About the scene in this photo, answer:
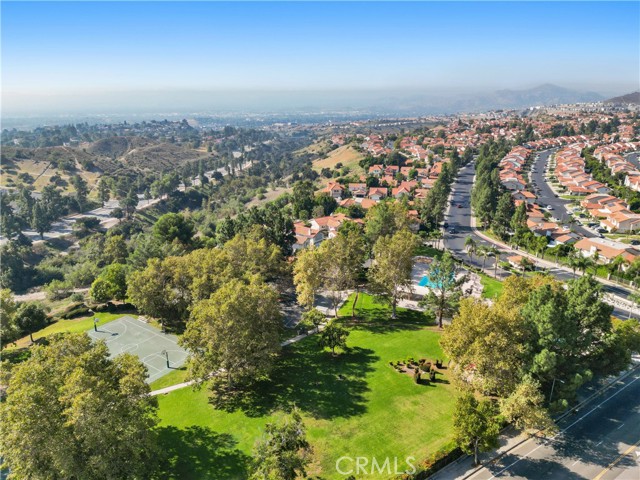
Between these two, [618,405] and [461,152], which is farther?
[461,152]

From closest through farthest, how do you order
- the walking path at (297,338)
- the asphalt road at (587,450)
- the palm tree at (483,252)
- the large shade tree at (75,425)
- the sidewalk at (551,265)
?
the large shade tree at (75,425), the asphalt road at (587,450), the walking path at (297,338), the sidewalk at (551,265), the palm tree at (483,252)

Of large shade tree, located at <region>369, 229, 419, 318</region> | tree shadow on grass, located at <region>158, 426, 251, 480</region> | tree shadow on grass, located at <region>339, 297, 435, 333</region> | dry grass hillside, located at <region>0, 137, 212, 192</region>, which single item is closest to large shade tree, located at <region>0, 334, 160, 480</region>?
tree shadow on grass, located at <region>158, 426, 251, 480</region>

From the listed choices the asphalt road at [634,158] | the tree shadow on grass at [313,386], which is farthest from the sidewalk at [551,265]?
the asphalt road at [634,158]

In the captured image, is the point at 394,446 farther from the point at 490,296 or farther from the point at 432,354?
the point at 490,296

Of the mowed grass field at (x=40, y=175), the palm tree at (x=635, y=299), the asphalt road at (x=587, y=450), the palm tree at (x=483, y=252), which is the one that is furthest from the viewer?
the mowed grass field at (x=40, y=175)

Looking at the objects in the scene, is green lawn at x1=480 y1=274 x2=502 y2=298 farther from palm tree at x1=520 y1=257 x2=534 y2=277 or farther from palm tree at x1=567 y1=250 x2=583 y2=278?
palm tree at x1=567 y1=250 x2=583 y2=278

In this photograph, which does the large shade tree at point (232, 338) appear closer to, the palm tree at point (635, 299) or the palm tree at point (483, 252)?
the palm tree at point (483, 252)

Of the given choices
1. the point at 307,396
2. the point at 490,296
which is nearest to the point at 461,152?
the point at 490,296
